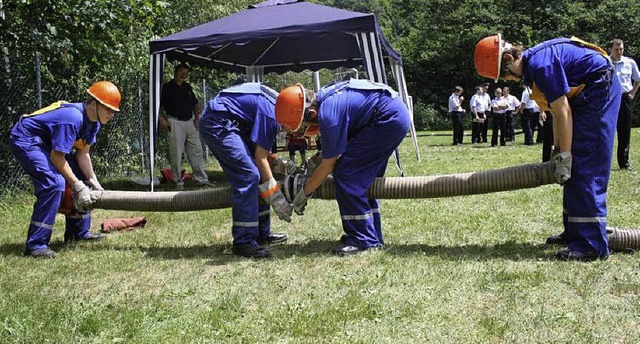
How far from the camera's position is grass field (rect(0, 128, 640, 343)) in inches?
126

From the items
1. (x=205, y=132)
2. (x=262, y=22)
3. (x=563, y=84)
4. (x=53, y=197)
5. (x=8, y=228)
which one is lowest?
(x=8, y=228)

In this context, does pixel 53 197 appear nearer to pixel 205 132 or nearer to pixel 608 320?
pixel 205 132

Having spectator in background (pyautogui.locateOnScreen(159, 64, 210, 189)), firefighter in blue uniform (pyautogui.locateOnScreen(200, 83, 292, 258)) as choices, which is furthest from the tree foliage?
firefighter in blue uniform (pyautogui.locateOnScreen(200, 83, 292, 258))

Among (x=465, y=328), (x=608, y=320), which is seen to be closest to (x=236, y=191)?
(x=465, y=328)

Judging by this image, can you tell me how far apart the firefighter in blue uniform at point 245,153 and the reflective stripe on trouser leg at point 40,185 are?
1.44 meters

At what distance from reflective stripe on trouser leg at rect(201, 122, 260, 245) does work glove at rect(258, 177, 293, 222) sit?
0.28 feet

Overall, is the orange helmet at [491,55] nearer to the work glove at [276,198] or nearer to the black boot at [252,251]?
the work glove at [276,198]

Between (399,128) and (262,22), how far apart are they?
450 cm

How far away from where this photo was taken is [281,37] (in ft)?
27.5

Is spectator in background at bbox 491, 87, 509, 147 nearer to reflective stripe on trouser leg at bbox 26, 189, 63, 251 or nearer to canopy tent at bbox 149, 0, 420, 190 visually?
canopy tent at bbox 149, 0, 420, 190

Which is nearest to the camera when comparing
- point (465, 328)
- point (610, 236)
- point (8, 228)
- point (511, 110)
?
point (465, 328)

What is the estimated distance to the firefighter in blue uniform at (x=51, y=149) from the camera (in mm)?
5180

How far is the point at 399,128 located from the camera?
484cm

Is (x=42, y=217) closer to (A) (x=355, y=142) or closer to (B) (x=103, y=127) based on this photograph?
(A) (x=355, y=142)
